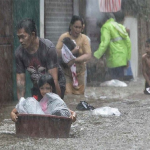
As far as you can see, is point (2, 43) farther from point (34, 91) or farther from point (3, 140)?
point (3, 140)

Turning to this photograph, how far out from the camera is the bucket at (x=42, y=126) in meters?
6.29

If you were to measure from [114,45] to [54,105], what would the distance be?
23.5ft

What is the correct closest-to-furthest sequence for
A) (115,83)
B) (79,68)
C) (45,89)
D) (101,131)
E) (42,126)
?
(42,126) → (45,89) → (101,131) → (79,68) → (115,83)

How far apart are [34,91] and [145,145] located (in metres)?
1.64

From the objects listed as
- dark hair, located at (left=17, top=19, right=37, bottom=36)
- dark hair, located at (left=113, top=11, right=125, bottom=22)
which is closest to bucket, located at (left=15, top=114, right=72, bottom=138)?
dark hair, located at (left=17, top=19, right=37, bottom=36)

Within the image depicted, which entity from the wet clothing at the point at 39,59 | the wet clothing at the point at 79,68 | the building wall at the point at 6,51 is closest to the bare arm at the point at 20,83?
the wet clothing at the point at 39,59

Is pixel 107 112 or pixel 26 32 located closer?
pixel 26 32

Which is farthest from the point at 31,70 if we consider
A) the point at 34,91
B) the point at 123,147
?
the point at 123,147

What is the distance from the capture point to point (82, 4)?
44.0 feet

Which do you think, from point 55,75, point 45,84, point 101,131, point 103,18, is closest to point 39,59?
point 55,75

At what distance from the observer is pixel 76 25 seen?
396 inches

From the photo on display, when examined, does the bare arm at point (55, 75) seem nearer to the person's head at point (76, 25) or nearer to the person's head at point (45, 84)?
the person's head at point (45, 84)

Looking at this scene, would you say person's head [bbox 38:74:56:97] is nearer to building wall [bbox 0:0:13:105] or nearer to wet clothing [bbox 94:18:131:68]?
building wall [bbox 0:0:13:105]

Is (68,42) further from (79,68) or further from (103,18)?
(103,18)
